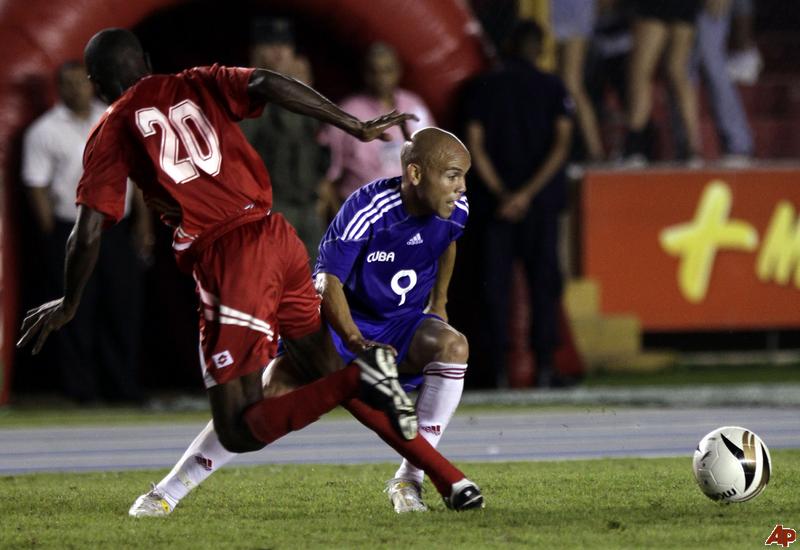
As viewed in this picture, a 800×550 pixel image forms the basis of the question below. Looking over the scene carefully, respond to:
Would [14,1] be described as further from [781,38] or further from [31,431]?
[781,38]

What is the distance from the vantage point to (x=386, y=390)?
493cm

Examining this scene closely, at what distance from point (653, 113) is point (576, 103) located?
652 mm

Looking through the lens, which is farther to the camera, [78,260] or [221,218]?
[221,218]

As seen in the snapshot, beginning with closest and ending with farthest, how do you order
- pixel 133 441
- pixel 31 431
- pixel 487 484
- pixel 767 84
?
pixel 487 484
pixel 133 441
pixel 31 431
pixel 767 84

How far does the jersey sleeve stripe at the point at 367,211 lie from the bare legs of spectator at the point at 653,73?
21.6ft

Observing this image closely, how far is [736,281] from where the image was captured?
12.2 m

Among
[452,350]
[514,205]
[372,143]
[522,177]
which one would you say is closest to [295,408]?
[452,350]

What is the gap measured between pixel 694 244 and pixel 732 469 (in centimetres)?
676

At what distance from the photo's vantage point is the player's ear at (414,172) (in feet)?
18.7

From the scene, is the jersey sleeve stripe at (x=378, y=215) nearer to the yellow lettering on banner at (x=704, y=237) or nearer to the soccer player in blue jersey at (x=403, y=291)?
the soccer player in blue jersey at (x=403, y=291)

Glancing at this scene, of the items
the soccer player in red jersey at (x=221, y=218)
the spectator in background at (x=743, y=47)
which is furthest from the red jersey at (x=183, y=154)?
the spectator in background at (x=743, y=47)

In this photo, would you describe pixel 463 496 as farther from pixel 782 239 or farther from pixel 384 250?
pixel 782 239

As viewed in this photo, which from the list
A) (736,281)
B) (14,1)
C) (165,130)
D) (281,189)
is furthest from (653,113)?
(165,130)

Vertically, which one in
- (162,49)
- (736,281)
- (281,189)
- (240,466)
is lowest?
(736,281)
